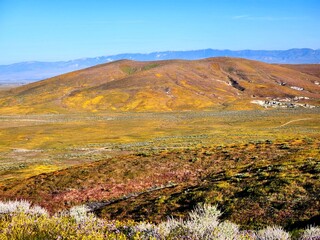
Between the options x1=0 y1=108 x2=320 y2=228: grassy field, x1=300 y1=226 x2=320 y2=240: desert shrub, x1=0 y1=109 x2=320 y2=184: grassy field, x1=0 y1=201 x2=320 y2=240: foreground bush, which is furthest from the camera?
x1=0 y1=109 x2=320 y2=184: grassy field

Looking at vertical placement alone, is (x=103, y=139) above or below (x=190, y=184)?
below

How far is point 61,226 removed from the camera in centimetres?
952

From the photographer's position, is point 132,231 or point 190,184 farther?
point 190,184

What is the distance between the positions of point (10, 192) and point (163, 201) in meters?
16.1

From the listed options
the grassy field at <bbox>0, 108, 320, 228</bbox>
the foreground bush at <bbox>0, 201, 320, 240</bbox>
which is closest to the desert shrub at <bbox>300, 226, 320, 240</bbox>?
the foreground bush at <bbox>0, 201, 320, 240</bbox>

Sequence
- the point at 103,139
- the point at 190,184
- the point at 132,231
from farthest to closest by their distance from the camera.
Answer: the point at 103,139 < the point at 190,184 < the point at 132,231

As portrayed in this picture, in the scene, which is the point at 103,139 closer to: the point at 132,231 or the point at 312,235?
the point at 132,231

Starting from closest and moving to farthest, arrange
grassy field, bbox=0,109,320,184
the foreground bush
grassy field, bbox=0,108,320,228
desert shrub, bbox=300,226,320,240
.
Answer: the foreground bush
desert shrub, bbox=300,226,320,240
grassy field, bbox=0,108,320,228
grassy field, bbox=0,109,320,184

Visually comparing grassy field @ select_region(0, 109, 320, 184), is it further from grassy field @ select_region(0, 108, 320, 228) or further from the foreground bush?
the foreground bush

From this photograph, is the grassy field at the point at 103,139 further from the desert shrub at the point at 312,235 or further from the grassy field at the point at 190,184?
the desert shrub at the point at 312,235

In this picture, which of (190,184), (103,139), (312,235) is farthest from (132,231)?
(103,139)

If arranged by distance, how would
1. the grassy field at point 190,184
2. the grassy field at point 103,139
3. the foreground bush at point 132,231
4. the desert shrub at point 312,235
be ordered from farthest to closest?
the grassy field at point 103,139
the grassy field at point 190,184
the desert shrub at point 312,235
the foreground bush at point 132,231

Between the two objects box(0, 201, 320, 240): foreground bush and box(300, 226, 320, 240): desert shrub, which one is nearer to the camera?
box(0, 201, 320, 240): foreground bush

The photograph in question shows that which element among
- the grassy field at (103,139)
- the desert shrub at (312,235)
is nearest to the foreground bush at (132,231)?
the desert shrub at (312,235)
